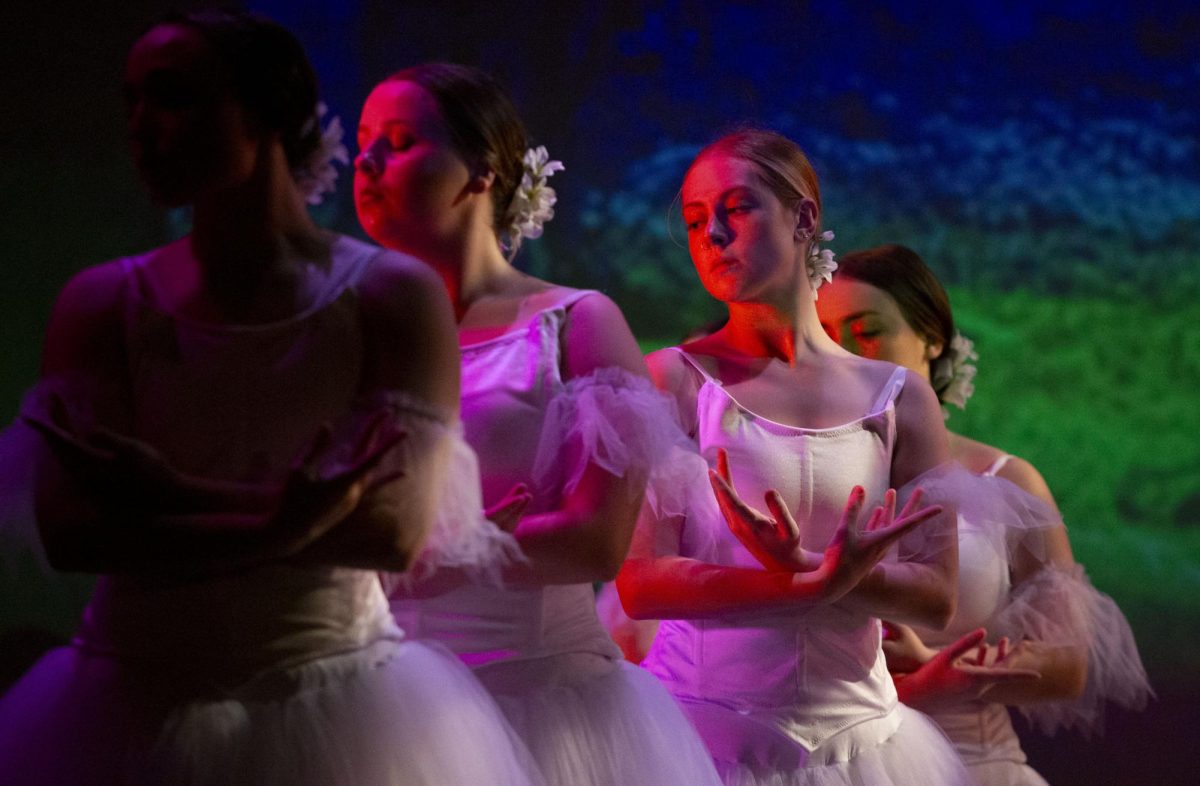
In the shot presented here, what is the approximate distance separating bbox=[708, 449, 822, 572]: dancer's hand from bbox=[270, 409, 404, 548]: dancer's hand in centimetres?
60

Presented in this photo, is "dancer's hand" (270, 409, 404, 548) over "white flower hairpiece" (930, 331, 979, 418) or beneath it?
over

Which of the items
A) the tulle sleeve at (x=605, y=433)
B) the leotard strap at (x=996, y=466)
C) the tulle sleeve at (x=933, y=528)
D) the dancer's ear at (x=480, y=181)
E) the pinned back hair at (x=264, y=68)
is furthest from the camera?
the leotard strap at (x=996, y=466)

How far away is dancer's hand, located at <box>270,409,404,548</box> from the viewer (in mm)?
1072

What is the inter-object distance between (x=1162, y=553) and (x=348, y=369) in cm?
319

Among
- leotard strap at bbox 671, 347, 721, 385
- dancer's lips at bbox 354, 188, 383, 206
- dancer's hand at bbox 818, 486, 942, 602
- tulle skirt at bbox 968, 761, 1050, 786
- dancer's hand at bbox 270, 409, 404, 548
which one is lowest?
tulle skirt at bbox 968, 761, 1050, 786

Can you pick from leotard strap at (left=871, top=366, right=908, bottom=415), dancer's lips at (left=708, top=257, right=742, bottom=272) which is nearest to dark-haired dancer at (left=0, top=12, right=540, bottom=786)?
dancer's lips at (left=708, top=257, right=742, bottom=272)

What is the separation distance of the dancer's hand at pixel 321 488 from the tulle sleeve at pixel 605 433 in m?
0.38

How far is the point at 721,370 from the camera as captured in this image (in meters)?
1.95

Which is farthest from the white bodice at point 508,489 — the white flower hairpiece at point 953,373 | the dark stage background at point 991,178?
the dark stage background at point 991,178

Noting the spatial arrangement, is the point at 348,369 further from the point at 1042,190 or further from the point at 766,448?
the point at 1042,190

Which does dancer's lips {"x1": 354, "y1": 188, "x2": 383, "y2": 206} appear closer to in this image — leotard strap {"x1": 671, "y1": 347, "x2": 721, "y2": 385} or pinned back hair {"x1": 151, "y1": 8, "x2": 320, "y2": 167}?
pinned back hair {"x1": 151, "y1": 8, "x2": 320, "y2": 167}

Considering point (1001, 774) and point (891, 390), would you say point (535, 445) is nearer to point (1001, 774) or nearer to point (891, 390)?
point (891, 390)

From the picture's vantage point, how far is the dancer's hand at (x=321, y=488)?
1072 millimetres

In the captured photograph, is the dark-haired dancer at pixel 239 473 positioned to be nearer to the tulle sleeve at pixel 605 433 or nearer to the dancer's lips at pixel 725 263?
the tulle sleeve at pixel 605 433
